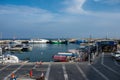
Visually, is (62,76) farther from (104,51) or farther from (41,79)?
(104,51)

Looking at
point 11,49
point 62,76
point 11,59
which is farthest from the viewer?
point 11,49

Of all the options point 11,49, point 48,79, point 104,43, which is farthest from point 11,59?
point 11,49

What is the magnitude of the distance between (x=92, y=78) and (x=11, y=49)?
93085 mm

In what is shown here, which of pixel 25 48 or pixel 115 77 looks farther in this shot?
pixel 25 48

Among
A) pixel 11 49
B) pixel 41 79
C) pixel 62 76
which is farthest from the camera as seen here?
pixel 11 49

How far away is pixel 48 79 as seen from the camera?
106ft

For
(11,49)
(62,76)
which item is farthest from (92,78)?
(11,49)

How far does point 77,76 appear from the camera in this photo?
34688 millimetres

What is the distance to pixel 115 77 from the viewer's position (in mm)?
34094

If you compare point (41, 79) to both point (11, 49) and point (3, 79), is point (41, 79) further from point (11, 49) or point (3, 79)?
point (11, 49)

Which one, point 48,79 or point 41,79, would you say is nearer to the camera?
point 41,79

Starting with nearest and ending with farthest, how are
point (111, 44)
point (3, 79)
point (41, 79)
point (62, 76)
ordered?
point (41, 79), point (3, 79), point (62, 76), point (111, 44)

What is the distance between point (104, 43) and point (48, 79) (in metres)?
45.6

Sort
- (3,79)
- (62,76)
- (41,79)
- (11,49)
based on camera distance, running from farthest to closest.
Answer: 1. (11,49)
2. (62,76)
3. (3,79)
4. (41,79)
